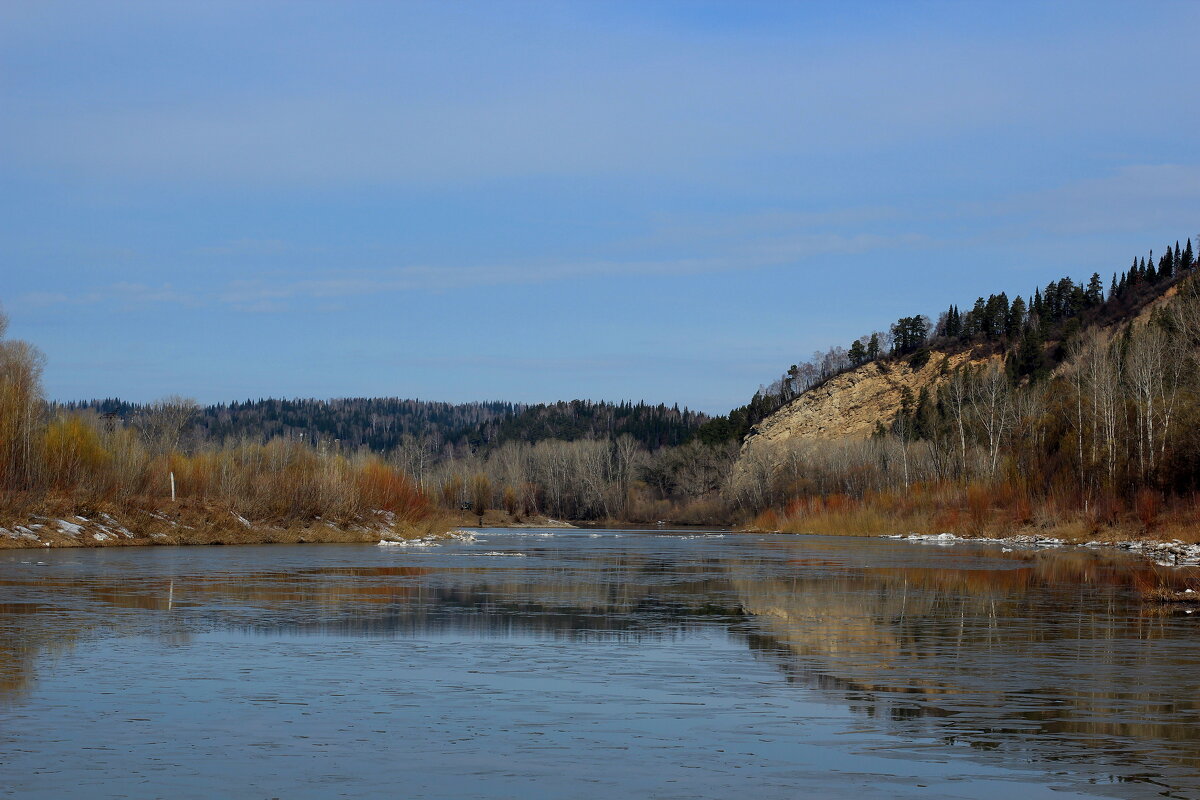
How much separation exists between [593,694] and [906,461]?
91917mm

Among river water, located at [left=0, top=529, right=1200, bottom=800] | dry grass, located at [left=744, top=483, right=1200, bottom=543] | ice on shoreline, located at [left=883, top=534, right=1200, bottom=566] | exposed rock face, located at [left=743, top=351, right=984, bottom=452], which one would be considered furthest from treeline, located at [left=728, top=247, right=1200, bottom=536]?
river water, located at [left=0, top=529, right=1200, bottom=800]

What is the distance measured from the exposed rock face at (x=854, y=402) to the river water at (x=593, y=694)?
129265mm

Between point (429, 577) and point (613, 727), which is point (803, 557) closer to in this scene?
point (429, 577)

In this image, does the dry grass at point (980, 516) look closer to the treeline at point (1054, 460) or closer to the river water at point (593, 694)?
the treeline at point (1054, 460)

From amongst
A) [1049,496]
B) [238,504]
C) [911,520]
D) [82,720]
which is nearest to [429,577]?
[82,720]

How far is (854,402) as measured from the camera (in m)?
158

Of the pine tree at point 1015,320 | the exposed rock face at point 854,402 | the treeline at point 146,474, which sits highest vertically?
the pine tree at point 1015,320

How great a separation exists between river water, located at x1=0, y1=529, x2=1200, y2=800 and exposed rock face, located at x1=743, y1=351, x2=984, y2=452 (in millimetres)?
129265

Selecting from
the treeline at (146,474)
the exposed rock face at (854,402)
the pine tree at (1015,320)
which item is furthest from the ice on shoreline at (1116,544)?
the pine tree at (1015,320)

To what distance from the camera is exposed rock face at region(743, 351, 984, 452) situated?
152 meters

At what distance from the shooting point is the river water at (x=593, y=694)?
8.75 meters

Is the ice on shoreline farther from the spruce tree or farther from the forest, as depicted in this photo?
the spruce tree

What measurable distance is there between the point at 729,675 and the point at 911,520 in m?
65.5

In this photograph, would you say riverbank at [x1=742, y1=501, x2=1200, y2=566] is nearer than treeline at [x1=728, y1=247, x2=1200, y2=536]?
Yes
